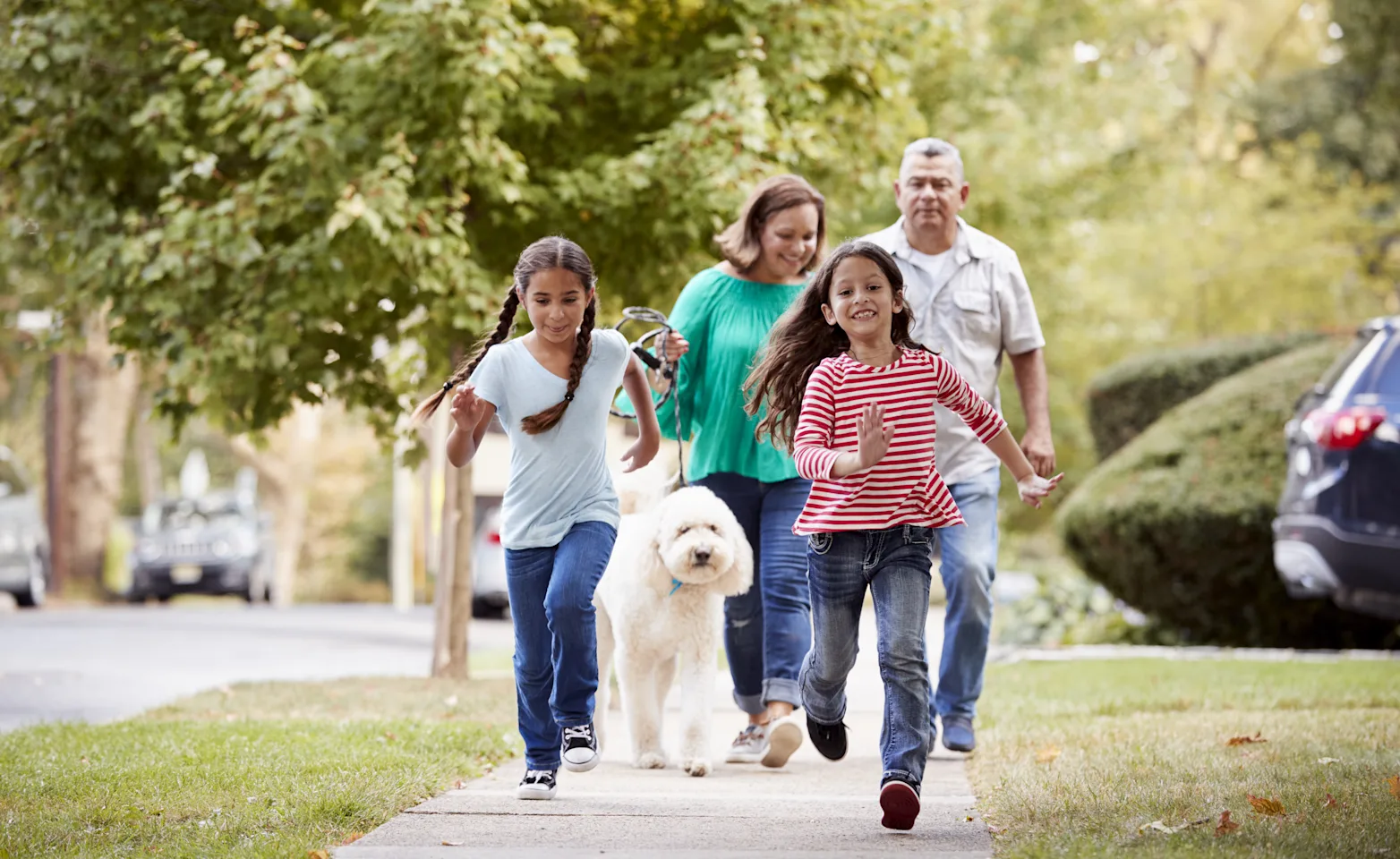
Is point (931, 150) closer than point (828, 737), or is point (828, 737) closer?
point (828, 737)

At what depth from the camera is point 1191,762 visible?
5984 mm

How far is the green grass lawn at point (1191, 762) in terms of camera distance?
14.9 ft

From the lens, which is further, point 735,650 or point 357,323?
point 357,323

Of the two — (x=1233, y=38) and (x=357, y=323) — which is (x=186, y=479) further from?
(x=357, y=323)

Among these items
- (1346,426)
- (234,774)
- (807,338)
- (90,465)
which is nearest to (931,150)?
(807,338)

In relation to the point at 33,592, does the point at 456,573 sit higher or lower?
higher

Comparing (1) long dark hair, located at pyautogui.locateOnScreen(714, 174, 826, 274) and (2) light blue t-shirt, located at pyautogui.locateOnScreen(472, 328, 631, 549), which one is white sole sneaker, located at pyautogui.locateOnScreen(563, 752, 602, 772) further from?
(1) long dark hair, located at pyautogui.locateOnScreen(714, 174, 826, 274)

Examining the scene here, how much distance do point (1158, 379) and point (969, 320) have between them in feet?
29.6

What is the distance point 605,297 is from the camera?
407 inches

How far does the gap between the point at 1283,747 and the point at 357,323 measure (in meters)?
5.80

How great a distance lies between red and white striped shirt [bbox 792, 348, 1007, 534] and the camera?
16.3 ft

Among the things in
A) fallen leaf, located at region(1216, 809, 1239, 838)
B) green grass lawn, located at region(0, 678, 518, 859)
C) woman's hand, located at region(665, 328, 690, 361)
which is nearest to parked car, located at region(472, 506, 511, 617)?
green grass lawn, located at region(0, 678, 518, 859)

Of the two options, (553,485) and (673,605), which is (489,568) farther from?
(553,485)

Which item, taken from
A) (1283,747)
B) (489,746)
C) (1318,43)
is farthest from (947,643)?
(1318,43)
